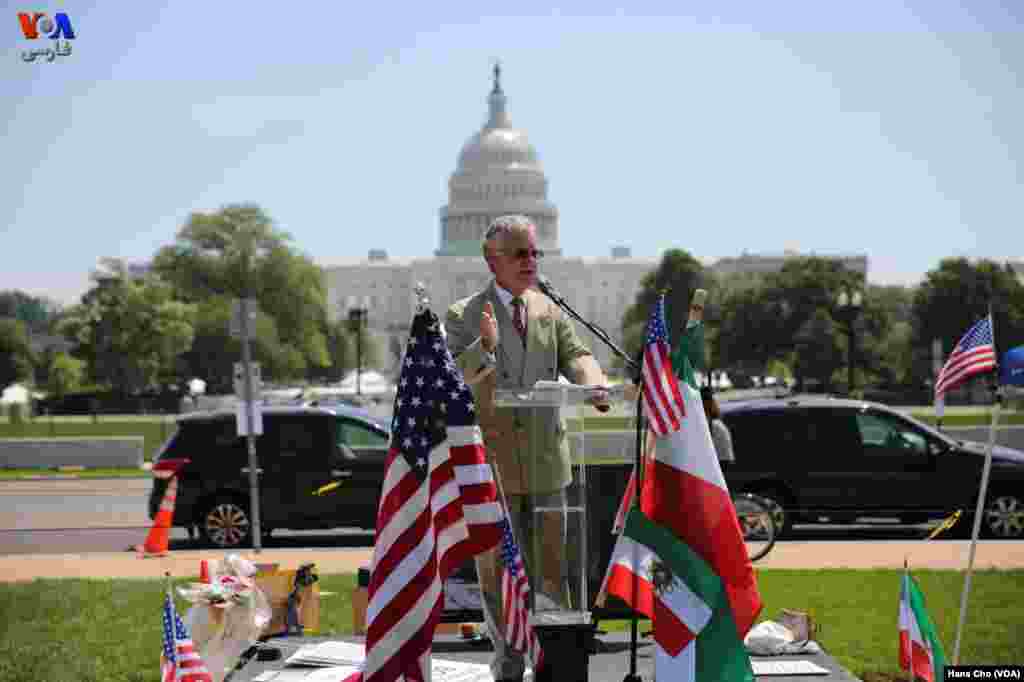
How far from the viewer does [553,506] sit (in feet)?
20.3

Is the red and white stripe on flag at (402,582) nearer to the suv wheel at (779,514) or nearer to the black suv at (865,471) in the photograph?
the suv wheel at (779,514)

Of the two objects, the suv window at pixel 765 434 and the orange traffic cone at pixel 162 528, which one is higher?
the suv window at pixel 765 434

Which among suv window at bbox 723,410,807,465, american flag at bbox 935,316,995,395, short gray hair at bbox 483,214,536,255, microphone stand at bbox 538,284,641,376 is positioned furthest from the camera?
suv window at bbox 723,410,807,465

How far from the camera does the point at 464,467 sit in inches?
220

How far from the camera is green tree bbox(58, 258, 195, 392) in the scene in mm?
76000

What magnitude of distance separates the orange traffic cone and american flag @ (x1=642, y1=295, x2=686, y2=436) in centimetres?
1037

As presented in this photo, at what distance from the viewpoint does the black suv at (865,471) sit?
1577 cm

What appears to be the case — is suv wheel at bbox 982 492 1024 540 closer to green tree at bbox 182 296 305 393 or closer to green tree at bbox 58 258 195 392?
Answer: green tree at bbox 58 258 195 392

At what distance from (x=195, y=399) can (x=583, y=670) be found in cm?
5391

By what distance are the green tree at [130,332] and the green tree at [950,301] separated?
3842 cm

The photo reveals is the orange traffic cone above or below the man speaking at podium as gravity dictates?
below

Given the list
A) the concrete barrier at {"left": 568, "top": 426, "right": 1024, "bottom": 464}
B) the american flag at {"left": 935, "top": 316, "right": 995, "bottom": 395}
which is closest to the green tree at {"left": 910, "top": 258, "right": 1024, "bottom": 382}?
the concrete barrier at {"left": 568, "top": 426, "right": 1024, "bottom": 464}

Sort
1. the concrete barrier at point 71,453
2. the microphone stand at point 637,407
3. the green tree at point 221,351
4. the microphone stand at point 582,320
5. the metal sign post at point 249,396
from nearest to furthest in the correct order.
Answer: the microphone stand at point 637,407 < the microphone stand at point 582,320 < the metal sign post at point 249,396 < the concrete barrier at point 71,453 < the green tree at point 221,351

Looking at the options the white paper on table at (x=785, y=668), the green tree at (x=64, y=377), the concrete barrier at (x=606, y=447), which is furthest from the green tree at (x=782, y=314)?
the white paper on table at (x=785, y=668)
